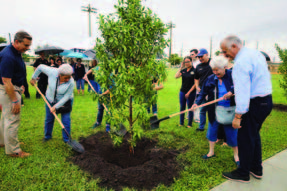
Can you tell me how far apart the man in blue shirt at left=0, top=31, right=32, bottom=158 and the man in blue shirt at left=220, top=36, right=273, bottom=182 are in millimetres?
3480

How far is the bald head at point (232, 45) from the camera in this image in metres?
2.59

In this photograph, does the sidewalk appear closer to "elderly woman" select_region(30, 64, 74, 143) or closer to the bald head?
the bald head

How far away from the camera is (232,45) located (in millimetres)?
2594

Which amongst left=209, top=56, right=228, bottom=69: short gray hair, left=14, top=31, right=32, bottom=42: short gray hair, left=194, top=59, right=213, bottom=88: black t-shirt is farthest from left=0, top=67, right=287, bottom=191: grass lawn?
left=14, top=31, right=32, bottom=42: short gray hair

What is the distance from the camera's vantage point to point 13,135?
11.4 feet

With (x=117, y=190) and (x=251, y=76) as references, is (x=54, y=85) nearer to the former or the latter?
(x=117, y=190)

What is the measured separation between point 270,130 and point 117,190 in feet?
15.8

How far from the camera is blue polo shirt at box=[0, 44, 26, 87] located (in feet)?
10.1

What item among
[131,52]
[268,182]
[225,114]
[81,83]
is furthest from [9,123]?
[81,83]

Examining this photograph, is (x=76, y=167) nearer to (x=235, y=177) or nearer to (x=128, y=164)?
(x=128, y=164)

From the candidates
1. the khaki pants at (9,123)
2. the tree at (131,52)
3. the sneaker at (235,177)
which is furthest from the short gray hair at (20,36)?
the sneaker at (235,177)

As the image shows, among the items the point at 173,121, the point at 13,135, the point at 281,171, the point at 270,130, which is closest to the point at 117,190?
the point at 13,135

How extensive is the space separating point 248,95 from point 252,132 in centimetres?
64

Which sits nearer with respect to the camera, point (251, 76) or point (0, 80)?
point (251, 76)
